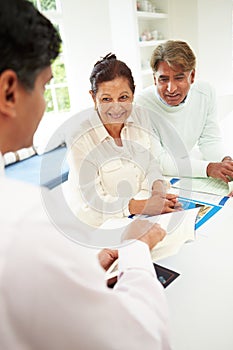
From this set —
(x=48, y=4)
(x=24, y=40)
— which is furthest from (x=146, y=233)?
(x=48, y=4)

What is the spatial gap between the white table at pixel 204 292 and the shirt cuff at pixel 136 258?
13 cm

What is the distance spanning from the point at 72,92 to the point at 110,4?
827mm

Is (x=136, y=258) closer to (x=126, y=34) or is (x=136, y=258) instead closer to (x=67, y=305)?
(x=67, y=305)

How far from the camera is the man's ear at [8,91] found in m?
0.45

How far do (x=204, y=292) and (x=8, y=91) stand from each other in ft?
1.93

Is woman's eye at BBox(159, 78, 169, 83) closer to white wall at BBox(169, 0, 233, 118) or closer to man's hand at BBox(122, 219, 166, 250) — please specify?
man's hand at BBox(122, 219, 166, 250)

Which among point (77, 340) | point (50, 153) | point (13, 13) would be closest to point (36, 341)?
point (77, 340)

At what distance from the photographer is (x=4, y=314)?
0.40 m

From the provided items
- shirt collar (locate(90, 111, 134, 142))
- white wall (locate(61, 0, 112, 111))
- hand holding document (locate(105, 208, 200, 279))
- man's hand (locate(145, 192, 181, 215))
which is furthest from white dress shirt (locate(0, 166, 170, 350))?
white wall (locate(61, 0, 112, 111))

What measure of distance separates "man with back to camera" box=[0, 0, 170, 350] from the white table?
0.40 feet

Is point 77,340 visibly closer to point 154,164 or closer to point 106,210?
point 106,210

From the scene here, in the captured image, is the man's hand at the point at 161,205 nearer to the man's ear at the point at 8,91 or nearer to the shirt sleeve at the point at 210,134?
the shirt sleeve at the point at 210,134

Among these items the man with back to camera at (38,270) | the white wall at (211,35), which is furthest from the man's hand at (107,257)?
the white wall at (211,35)

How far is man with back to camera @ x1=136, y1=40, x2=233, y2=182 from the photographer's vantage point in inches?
53.4
